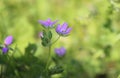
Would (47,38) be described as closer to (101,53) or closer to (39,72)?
(39,72)

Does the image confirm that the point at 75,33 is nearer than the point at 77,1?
Yes

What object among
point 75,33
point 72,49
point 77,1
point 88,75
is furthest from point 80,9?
point 88,75

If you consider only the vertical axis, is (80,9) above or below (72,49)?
above

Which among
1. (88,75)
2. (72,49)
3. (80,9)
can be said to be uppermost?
(80,9)

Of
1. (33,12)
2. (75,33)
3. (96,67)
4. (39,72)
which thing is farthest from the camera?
(33,12)

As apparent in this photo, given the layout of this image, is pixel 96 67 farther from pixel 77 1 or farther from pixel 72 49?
pixel 77 1

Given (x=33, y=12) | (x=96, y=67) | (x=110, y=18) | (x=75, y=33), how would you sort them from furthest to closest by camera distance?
(x=33, y=12) < (x=75, y=33) < (x=96, y=67) < (x=110, y=18)
